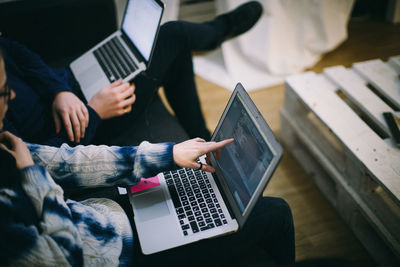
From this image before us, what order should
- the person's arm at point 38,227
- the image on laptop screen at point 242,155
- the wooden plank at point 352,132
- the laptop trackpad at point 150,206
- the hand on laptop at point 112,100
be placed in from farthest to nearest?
1. the hand on laptop at point 112,100
2. the wooden plank at point 352,132
3. the laptop trackpad at point 150,206
4. the image on laptop screen at point 242,155
5. the person's arm at point 38,227

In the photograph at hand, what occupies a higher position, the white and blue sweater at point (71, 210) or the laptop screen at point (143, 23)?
the laptop screen at point (143, 23)

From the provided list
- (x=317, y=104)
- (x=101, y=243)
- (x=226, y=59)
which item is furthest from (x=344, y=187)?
(x=226, y=59)

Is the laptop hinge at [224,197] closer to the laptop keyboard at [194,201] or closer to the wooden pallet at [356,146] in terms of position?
the laptop keyboard at [194,201]

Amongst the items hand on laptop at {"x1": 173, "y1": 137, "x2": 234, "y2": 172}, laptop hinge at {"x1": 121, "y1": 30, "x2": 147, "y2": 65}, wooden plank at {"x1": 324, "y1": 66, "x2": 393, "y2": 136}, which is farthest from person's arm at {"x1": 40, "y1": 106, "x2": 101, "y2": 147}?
wooden plank at {"x1": 324, "y1": 66, "x2": 393, "y2": 136}

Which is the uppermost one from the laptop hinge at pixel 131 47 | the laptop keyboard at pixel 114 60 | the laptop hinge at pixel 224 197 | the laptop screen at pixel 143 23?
the laptop screen at pixel 143 23

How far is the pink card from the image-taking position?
845 millimetres

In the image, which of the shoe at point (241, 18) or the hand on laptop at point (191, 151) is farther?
the shoe at point (241, 18)

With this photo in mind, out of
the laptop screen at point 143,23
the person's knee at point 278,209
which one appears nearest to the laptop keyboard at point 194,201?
the person's knee at point 278,209

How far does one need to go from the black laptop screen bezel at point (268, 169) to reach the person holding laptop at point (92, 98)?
385 mm

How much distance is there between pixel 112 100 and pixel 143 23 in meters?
0.32

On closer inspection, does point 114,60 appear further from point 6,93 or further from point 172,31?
point 6,93

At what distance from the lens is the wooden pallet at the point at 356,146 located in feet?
3.15

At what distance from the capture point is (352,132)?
3.49ft

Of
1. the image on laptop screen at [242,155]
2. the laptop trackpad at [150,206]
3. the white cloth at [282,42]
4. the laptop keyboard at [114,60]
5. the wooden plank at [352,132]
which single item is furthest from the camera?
→ the white cloth at [282,42]
